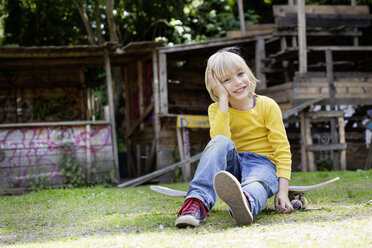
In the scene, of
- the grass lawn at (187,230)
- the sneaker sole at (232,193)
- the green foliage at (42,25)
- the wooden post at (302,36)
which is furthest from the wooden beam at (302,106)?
the green foliage at (42,25)

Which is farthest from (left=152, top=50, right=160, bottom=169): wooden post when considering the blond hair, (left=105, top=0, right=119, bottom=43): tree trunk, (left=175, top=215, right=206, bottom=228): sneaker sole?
(left=175, top=215, right=206, bottom=228): sneaker sole

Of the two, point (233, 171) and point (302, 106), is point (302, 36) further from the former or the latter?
point (233, 171)

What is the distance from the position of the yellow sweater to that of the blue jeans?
141 millimetres

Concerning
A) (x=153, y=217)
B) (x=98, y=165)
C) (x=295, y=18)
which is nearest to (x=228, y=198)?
(x=153, y=217)

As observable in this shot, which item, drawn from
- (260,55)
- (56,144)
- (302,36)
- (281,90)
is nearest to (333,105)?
(281,90)

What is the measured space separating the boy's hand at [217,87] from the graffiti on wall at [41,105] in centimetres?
1224

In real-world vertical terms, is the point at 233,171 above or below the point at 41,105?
below

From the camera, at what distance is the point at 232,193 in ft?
8.84

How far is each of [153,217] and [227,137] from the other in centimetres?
98

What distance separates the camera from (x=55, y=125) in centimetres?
992

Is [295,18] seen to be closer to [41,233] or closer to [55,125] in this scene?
[55,125]

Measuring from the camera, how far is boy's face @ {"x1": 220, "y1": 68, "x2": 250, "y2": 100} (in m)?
3.51

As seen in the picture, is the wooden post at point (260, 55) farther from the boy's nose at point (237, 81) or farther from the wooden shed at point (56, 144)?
the boy's nose at point (237, 81)

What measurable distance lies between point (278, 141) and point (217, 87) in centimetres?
68
